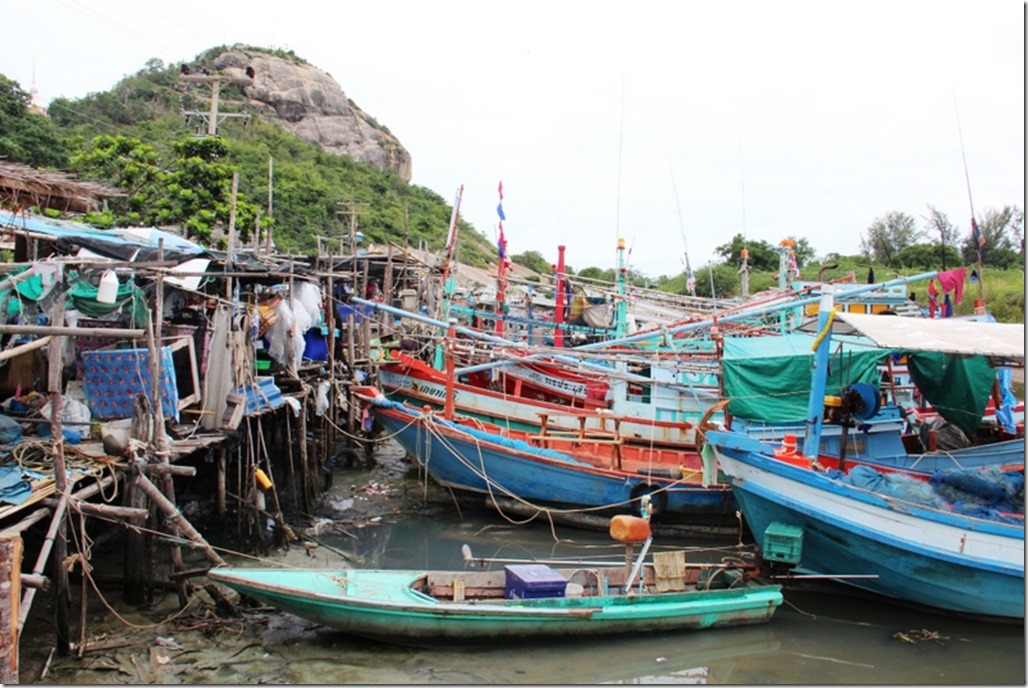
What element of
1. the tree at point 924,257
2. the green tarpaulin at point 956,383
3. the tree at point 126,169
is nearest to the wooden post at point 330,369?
the tree at point 126,169

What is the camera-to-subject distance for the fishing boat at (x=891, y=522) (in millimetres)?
9305

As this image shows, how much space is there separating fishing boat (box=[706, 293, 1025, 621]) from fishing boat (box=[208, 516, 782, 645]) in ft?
3.28

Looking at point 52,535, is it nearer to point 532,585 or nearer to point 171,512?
point 171,512

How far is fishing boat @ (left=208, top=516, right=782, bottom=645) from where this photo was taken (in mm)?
8070

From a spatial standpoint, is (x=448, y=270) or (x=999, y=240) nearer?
(x=448, y=270)

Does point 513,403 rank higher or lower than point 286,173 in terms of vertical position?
lower

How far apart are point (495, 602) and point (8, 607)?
434cm

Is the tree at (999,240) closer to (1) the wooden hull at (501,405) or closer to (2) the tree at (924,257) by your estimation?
(2) the tree at (924,257)

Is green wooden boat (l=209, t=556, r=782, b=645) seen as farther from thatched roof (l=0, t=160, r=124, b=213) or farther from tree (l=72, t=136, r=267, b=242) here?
tree (l=72, t=136, r=267, b=242)

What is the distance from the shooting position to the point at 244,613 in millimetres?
8828

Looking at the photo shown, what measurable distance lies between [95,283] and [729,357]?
8546 mm

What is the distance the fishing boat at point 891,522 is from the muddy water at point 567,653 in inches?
19.1

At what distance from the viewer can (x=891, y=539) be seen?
942 cm

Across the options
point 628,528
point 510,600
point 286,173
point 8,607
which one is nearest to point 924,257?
point 286,173
